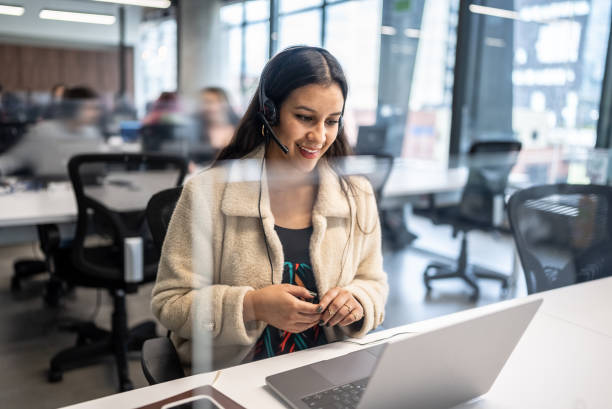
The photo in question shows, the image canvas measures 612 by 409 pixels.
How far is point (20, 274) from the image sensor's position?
303 centimetres

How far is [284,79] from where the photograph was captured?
Answer: 1174mm

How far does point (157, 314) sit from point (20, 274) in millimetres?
2245

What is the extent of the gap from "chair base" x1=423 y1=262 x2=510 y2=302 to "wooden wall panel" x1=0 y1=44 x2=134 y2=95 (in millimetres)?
1996

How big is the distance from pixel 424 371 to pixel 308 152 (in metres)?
0.63

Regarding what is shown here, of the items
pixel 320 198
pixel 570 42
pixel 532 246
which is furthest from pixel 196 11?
pixel 570 42

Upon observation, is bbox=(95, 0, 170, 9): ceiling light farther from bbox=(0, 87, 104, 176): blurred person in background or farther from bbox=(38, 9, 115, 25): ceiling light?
bbox=(0, 87, 104, 176): blurred person in background

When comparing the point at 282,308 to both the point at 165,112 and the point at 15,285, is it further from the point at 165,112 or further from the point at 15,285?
the point at 15,285

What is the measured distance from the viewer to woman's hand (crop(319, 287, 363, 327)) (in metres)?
1.11

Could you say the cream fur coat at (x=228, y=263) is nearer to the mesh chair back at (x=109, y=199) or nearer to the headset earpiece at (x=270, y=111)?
the headset earpiece at (x=270, y=111)

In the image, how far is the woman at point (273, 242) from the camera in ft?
3.72

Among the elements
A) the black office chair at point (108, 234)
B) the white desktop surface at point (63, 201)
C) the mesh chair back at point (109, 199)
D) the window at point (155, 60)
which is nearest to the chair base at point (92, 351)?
the black office chair at point (108, 234)

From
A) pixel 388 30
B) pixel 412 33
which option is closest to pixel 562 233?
pixel 388 30

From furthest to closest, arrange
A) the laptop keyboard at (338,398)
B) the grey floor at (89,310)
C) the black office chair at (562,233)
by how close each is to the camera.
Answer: the black office chair at (562,233)
the grey floor at (89,310)
the laptop keyboard at (338,398)

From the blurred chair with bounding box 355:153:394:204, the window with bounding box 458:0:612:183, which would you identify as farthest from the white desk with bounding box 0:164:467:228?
the window with bounding box 458:0:612:183
